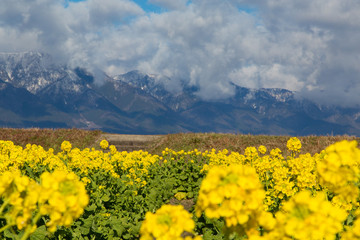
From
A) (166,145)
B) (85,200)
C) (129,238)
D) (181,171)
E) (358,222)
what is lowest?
(129,238)

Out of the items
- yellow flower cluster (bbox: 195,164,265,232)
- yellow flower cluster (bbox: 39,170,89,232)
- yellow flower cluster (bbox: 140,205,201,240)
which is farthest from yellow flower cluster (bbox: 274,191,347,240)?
yellow flower cluster (bbox: 39,170,89,232)

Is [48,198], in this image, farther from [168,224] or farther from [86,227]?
[86,227]

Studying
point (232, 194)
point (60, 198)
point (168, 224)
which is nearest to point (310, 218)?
point (232, 194)

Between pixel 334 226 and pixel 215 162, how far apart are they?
498 inches

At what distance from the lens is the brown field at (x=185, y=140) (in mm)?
29297

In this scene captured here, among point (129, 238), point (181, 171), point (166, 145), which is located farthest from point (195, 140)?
point (129, 238)

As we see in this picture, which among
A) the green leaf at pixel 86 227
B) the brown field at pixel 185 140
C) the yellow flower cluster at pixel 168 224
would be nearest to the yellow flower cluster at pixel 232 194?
the yellow flower cluster at pixel 168 224

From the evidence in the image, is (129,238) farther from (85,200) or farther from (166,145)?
(166,145)

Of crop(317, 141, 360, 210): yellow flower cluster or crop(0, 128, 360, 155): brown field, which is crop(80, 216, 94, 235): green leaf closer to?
crop(317, 141, 360, 210): yellow flower cluster

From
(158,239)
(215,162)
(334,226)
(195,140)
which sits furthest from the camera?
(195,140)

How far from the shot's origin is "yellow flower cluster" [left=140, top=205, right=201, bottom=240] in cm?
251

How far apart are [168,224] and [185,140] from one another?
29902 mm

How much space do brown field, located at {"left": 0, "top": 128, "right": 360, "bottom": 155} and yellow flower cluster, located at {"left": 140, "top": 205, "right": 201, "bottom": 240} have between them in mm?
23903

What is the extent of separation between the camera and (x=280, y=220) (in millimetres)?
2541
